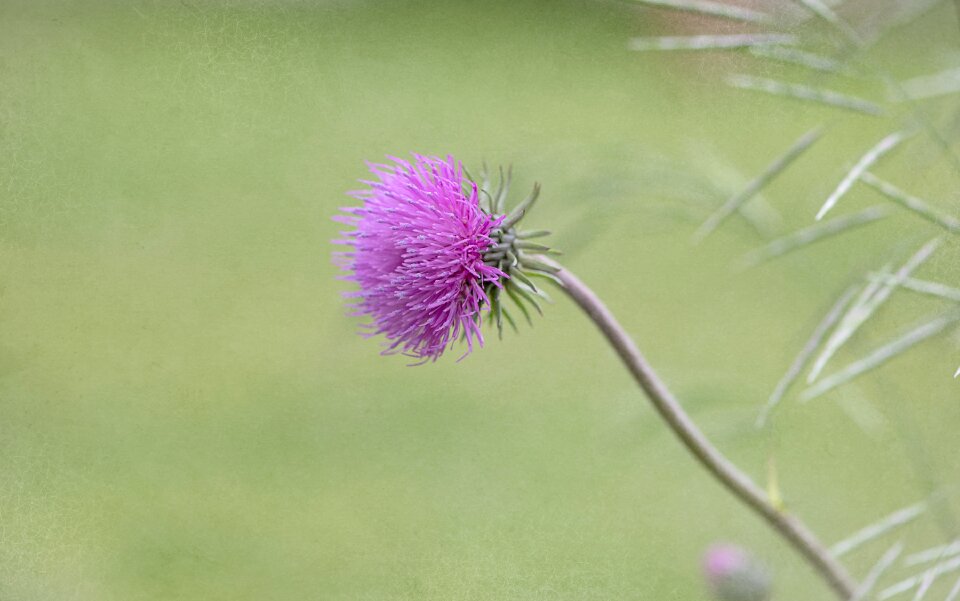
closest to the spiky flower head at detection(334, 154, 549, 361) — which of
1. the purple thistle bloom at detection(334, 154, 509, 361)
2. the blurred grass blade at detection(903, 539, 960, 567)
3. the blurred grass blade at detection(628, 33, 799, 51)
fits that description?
the purple thistle bloom at detection(334, 154, 509, 361)

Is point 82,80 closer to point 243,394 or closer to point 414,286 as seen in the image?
point 243,394

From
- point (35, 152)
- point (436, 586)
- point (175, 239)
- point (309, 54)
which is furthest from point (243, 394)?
point (436, 586)

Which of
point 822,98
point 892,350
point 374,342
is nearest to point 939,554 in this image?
point 892,350

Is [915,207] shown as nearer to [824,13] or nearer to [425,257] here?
[824,13]

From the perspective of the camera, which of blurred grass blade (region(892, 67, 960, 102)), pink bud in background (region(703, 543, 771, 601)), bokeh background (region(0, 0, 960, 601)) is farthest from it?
bokeh background (region(0, 0, 960, 601))

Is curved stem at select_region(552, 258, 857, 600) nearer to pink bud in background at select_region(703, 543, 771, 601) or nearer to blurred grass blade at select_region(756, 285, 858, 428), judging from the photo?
blurred grass blade at select_region(756, 285, 858, 428)

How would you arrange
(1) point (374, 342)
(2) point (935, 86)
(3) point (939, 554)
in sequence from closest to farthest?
(3) point (939, 554) → (2) point (935, 86) → (1) point (374, 342)

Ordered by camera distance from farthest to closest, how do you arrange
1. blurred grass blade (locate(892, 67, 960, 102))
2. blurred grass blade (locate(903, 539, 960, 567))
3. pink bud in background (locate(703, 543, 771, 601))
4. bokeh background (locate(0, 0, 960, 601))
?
1. bokeh background (locate(0, 0, 960, 601))
2. pink bud in background (locate(703, 543, 771, 601))
3. blurred grass blade (locate(892, 67, 960, 102))
4. blurred grass blade (locate(903, 539, 960, 567))
